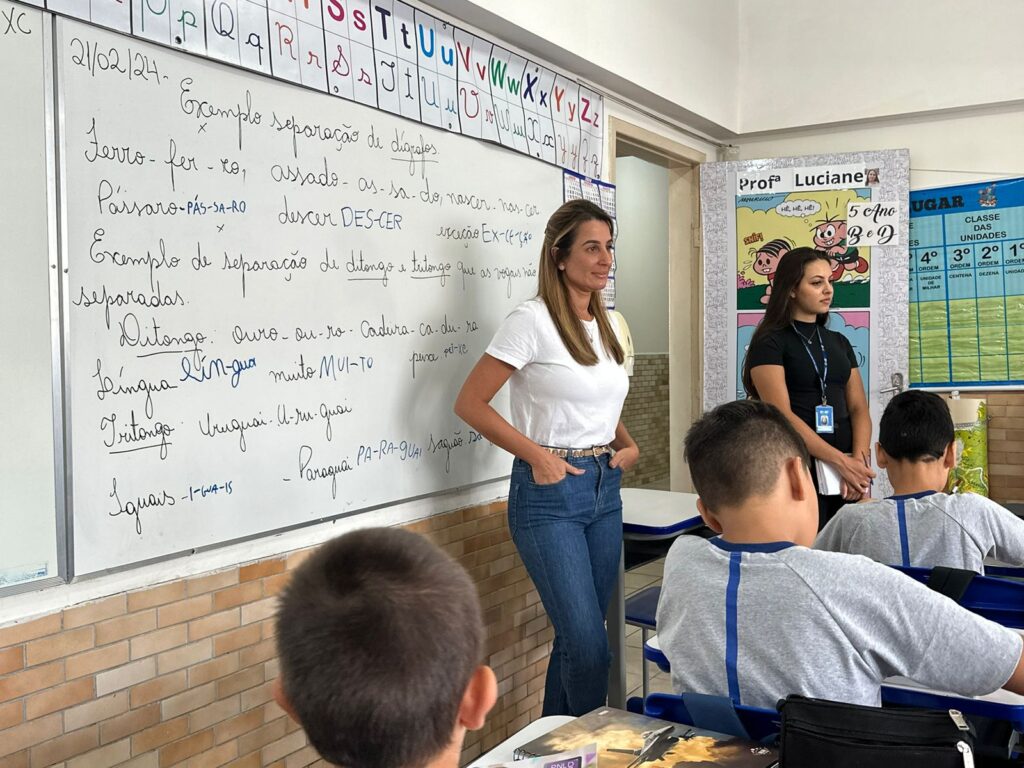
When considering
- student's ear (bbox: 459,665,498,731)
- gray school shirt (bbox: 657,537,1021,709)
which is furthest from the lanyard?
student's ear (bbox: 459,665,498,731)

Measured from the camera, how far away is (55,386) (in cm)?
174

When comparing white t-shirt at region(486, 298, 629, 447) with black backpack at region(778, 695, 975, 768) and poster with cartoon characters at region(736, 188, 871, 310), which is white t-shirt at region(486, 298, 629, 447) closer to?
black backpack at region(778, 695, 975, 768)

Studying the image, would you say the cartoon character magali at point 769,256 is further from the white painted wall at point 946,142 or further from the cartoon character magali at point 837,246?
the white painted wall at point 946,142

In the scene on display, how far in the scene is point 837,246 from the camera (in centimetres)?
456

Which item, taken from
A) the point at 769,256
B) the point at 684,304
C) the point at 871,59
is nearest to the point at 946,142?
the point at 871,59

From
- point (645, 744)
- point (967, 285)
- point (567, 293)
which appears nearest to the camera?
point (645, 744)

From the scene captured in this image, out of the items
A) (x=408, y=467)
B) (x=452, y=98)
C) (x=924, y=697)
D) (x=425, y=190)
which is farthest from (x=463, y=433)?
(x=924, y=697)

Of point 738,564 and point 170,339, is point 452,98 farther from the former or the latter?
point 738,564

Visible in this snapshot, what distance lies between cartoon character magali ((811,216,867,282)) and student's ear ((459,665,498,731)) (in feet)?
13.5

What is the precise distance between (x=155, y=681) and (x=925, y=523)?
1710mm

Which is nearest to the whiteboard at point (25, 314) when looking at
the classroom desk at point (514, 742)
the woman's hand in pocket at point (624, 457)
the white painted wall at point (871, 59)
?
the classroom desk at point (514, 742)

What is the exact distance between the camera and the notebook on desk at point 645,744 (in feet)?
3.82

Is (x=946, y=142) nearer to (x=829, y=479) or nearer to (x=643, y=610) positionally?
(x=829, y=479)

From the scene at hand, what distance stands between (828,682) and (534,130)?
2413 mm
